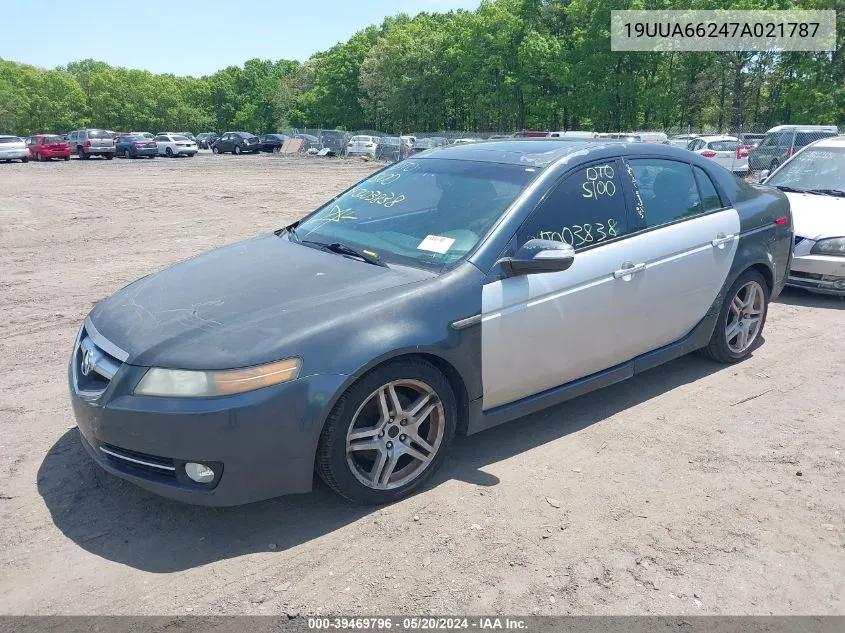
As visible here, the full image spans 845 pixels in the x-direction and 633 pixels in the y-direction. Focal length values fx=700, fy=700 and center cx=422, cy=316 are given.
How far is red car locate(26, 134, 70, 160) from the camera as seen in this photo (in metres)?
41.2

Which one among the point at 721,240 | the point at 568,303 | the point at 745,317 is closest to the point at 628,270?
the point at 568,303

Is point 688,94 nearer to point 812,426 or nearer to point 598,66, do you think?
point 598,66

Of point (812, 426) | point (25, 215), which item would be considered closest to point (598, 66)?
point (25, 215)

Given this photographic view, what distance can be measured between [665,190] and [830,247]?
11.2 feet

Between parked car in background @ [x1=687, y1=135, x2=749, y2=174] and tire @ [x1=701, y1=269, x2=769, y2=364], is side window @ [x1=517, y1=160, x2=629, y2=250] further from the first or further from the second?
parked car in background @ [x1=687, y1=135, x2=749, y2=174]

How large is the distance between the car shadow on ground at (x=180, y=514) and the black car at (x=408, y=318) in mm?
257

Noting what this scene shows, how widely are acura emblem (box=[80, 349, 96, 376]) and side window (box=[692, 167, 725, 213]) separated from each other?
404 cm

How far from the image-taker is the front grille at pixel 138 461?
10.1ft

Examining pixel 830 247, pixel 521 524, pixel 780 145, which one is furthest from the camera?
pixel 780 145

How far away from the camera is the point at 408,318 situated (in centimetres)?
336

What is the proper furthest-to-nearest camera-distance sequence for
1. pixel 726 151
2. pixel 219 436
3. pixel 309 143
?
pixel 309 143, pixel 726 151, pixel 219 436

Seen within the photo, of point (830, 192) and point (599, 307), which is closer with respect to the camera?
point (599, 307)

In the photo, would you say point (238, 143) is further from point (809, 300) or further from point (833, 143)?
point (809, 300)

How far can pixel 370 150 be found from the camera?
154 feet
